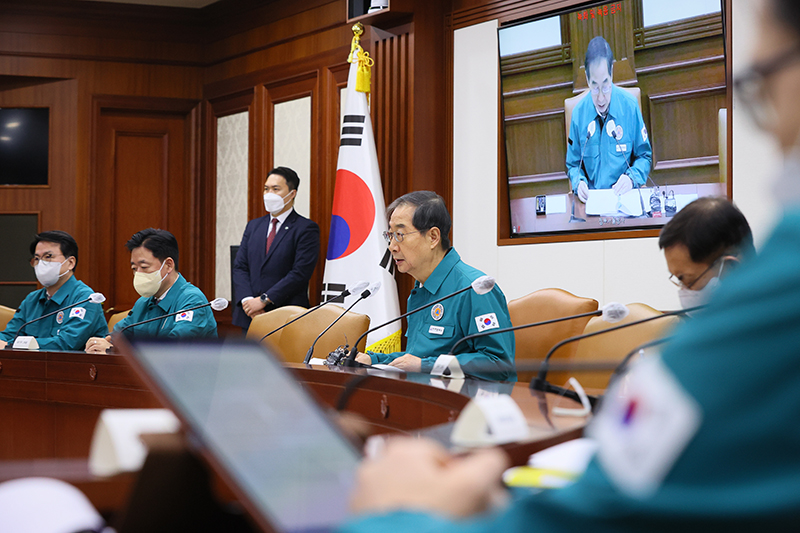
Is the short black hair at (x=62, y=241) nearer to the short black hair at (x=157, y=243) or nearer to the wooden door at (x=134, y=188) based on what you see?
the short black hair at (x=157, y=243)

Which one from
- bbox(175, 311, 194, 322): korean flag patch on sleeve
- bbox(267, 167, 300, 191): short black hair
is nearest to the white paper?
bbox(267, 167, 300, 191): short black hair

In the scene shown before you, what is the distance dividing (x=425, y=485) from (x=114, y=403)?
2649mm

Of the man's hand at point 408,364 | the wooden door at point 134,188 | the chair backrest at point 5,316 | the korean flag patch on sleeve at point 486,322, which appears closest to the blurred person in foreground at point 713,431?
the man's hand at point 408,364

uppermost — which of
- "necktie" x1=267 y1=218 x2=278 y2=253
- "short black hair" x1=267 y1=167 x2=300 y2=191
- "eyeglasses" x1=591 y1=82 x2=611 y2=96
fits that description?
"eyeglasses" x1=591 y1=82 x2=611 y2=96

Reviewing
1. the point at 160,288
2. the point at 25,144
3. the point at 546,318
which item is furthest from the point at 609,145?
the point at 25,144

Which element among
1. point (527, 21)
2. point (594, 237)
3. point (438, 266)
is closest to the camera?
point (438, 266)

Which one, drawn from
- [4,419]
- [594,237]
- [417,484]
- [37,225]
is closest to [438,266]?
[594,237]

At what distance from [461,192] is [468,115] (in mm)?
459

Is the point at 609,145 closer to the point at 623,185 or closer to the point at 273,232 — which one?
the point at 623,185

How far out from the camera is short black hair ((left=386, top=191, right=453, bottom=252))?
9.89 ft

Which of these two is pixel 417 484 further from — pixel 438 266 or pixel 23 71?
pixel 23 71

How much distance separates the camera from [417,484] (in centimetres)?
62

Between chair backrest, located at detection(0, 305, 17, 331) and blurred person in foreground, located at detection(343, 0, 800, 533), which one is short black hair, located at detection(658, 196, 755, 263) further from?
chair backrest, located at detection(0, 305, 17, 331)

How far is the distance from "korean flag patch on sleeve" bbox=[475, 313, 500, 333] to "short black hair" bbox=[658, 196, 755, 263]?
83 cm
